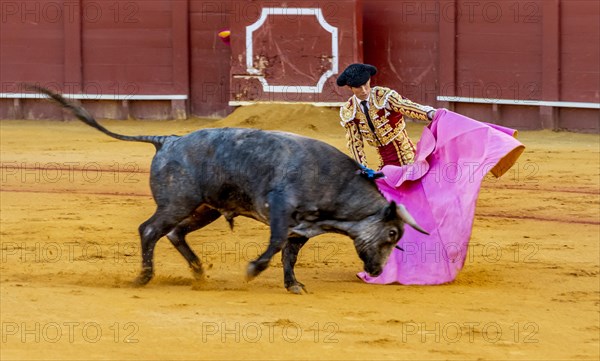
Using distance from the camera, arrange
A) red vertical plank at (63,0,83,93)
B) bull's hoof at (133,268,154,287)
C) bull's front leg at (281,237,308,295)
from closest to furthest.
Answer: bull's front leg at (281,237,308,295), bull's hoof at (133,268,154,287), red vertical plank at (63,0,83,93)

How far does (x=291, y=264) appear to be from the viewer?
4.89 meters

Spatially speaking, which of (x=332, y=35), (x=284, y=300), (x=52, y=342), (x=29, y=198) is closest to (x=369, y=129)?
(x=284, y=300)

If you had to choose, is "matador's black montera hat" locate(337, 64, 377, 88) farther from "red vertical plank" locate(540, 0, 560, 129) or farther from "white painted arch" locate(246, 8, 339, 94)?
"white painted arch" locate(246, 8, 339, 94)

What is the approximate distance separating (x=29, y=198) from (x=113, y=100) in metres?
4.24

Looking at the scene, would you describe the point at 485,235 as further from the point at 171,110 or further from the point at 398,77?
the point at 171,110

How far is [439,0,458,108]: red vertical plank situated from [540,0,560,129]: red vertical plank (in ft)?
2.84

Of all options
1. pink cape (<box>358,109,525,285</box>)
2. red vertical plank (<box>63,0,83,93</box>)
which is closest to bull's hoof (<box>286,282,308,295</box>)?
pink cape (<box>358,109,525,285</box>)

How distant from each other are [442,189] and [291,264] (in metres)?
0.82

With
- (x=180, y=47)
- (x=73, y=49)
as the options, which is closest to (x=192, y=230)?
(x=180, y=47)

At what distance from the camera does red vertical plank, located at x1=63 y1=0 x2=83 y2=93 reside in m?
11.6

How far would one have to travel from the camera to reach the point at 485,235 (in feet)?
21.0

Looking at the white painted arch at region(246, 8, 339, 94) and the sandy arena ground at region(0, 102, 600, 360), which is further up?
the white painted arch at region(246, 8, 339, 94)

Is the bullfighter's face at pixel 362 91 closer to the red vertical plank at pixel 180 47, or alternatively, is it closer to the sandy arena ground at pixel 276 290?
the sandy arena ground at pixel 276 290

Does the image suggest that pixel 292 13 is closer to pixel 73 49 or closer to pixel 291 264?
pixel 73 49
